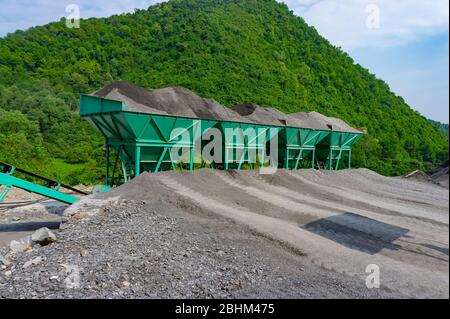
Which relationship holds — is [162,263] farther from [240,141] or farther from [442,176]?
[240,141]

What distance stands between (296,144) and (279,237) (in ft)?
34.6

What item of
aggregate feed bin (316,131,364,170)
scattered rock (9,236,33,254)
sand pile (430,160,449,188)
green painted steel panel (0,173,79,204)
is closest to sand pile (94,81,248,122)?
green painted steel panel (0,173,79,204)

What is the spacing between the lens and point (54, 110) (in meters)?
36.1

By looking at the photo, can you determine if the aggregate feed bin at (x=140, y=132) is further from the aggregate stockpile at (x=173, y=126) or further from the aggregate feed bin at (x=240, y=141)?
the aggregate feed bin at (x=240, y=141)

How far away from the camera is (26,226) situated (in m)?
10.6

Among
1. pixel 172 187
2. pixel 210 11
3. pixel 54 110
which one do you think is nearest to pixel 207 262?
pixel 172 187

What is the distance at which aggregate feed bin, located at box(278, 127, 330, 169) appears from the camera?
16.3 meters

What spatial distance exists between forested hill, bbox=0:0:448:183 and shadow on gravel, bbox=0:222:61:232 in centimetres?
1603

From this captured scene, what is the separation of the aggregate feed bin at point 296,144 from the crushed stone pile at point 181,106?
1.45ft

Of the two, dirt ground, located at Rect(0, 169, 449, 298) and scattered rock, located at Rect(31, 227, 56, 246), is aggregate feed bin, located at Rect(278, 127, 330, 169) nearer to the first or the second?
dirt ground, located at Rect(0, 169, 449, 298)

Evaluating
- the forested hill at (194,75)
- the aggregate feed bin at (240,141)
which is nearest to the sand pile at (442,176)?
the aggregate feed bin at (240,141)

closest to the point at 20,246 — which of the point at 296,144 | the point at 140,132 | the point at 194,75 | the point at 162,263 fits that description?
the point at 162,263
